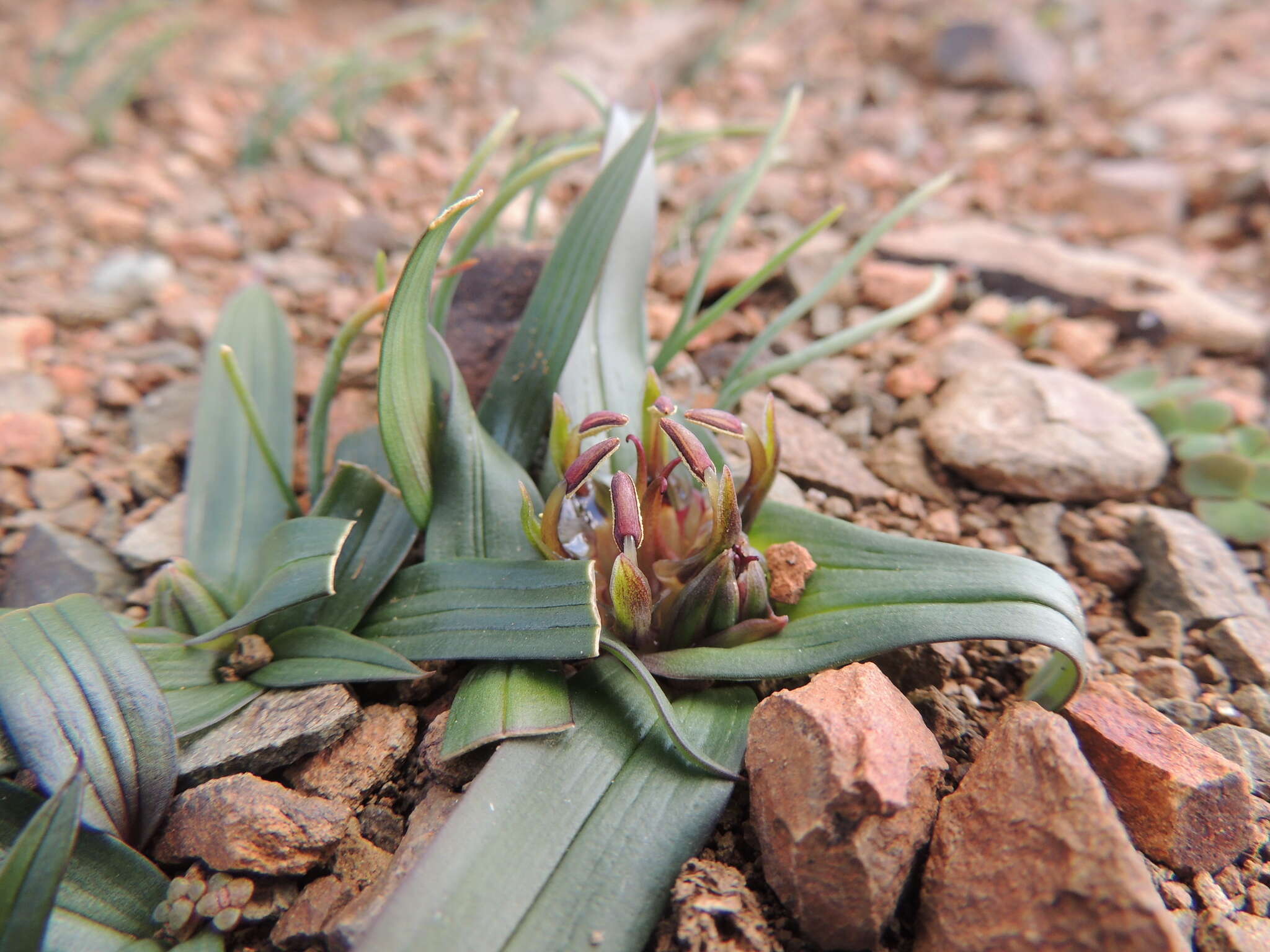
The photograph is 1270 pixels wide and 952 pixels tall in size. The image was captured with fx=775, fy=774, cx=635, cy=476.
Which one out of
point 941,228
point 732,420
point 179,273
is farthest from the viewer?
point 941,228

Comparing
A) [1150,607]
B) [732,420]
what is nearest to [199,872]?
[732,420]

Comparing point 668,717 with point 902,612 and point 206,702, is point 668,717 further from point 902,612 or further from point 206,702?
point 206,702

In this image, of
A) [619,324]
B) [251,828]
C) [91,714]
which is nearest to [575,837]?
[251,828]

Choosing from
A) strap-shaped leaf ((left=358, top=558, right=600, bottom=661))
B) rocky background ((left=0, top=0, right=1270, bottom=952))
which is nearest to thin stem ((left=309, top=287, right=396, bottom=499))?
rocky background ((left=0, top=0, right=1270, bottom=952))

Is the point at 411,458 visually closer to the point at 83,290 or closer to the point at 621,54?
the point at 83,290

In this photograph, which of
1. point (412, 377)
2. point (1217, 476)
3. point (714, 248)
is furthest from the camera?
point (714, 248)

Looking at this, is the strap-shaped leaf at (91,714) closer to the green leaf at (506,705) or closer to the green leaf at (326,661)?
the green leaf at (326,661)

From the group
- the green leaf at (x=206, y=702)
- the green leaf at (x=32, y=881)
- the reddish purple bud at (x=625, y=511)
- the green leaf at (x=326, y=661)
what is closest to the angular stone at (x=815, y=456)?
the reddish purple bud at (x=625, y=511)
